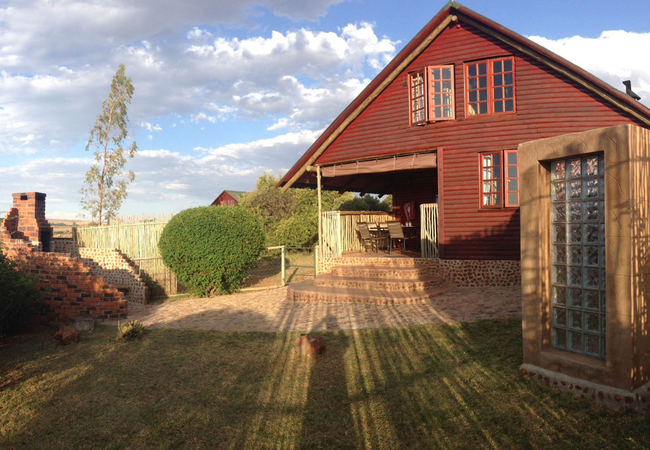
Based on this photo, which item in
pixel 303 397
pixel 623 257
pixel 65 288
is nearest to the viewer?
pixel 623 257

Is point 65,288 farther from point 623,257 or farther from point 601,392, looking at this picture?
point 623,257

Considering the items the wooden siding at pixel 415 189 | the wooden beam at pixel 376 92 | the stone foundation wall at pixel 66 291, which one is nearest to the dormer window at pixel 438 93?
the wooden beam at pixel 376 92

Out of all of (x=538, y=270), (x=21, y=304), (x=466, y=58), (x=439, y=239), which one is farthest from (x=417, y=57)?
(x=21, y=304)

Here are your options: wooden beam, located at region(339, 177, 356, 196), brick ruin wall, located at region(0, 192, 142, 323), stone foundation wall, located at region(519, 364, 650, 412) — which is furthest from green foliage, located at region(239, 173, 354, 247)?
stone foundation wall, located at region(519, 364, 650, 412)

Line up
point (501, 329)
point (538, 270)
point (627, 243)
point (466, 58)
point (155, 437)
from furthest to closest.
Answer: point (466, 58) → point (501, 329) → point (538, 270) → point (155, 437) → point (627, 243)

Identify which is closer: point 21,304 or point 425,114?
point 21,304

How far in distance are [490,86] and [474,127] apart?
112cm

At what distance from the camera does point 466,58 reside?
11680 millimetres

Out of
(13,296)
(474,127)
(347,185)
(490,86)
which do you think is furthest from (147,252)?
(490,86)

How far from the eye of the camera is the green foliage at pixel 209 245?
11688 mm

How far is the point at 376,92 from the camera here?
13008mm

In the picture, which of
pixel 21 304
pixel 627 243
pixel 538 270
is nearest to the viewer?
pixel 627 243

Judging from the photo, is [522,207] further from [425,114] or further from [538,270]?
[425,114]

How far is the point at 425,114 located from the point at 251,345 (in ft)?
26.2
